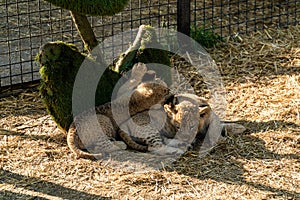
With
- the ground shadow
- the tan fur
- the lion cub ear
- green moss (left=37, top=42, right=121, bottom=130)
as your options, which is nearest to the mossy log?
green moss (left=37, top=42, right=121, bottom=130)

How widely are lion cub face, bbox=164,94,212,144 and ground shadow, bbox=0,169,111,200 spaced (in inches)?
42.4

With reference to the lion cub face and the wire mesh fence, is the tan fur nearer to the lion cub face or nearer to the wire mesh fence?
the lion cub face

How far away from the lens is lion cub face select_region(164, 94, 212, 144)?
6238 millimetres

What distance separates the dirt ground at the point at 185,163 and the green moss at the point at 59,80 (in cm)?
28

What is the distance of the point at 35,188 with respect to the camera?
5.72 m

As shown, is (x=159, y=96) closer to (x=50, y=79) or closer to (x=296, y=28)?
(x=50, y=79)

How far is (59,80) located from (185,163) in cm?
132

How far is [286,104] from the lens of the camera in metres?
7.15

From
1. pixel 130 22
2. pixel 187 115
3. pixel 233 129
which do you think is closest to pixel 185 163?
pixel 187 115

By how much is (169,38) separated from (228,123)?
2.09 metres

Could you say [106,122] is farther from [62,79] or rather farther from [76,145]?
[62,79]

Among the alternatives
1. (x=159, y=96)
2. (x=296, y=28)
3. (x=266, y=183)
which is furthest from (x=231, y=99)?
(x=296, y=28)

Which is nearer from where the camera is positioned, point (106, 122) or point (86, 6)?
point (86, 6)

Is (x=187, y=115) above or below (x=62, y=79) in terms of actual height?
below
